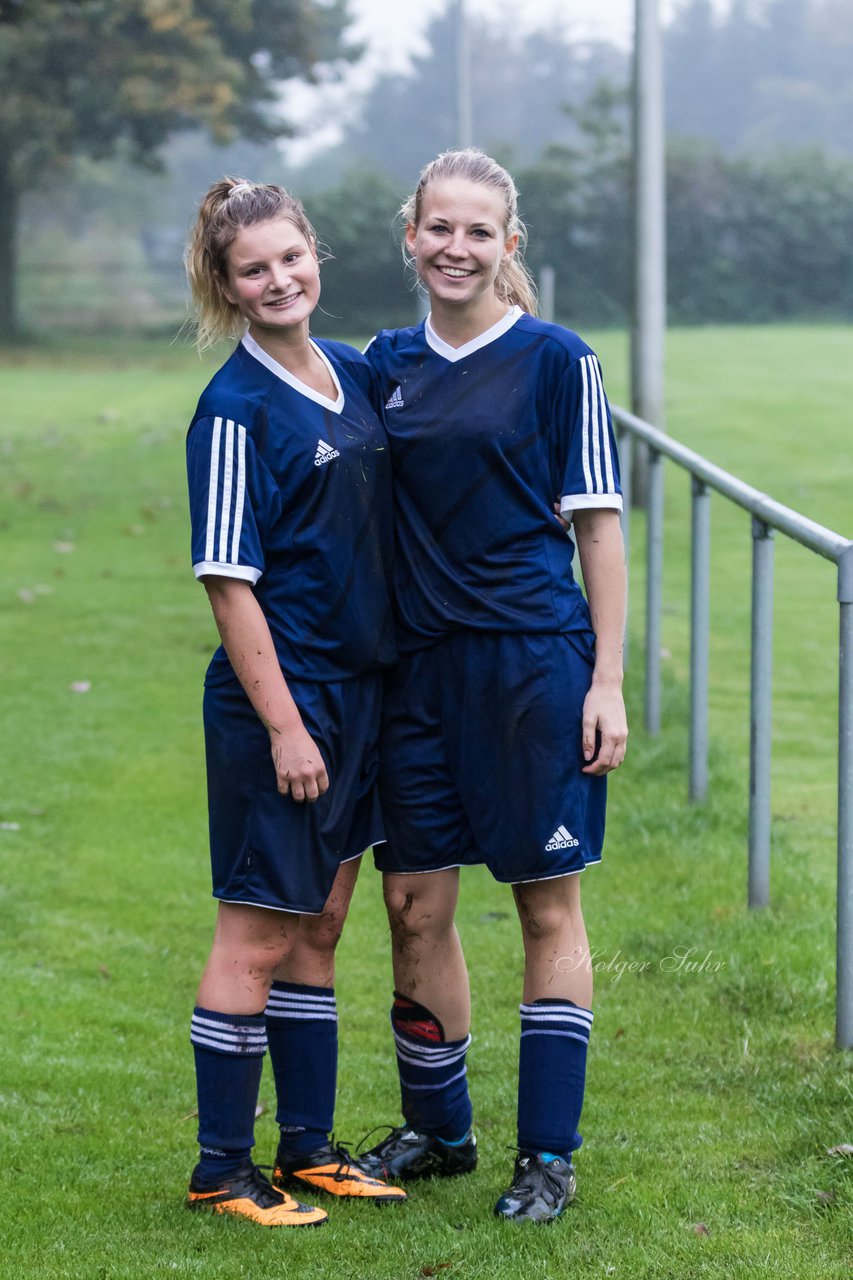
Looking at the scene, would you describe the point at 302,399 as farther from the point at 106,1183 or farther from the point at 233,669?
the point at 106,1183

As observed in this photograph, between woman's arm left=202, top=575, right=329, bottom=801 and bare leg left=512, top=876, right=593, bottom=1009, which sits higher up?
woman's arm left=202, top=575, right=329, bottom=801

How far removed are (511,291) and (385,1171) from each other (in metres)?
1.63

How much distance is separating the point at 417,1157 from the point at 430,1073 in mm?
174

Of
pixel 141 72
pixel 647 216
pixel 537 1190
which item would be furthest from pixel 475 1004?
pixel 141 72

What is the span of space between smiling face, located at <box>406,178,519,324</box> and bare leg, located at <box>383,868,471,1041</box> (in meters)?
1.02

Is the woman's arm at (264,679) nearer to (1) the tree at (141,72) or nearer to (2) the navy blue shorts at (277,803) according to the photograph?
(2) the navy blue shorts at (277,803)

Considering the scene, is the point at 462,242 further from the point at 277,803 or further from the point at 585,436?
the point at 277,803

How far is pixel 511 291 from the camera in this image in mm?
3336

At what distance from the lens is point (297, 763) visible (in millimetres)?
3039

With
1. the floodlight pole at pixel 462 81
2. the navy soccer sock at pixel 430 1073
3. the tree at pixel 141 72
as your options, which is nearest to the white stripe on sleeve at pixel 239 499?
the navy soccer sock at pixel 430 1073

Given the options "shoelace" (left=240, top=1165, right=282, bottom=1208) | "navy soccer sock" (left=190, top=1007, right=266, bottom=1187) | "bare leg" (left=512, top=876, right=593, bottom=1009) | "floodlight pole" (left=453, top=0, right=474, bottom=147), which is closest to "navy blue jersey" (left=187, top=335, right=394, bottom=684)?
"bare leg" (left=512, top=876, right=593, bottom=1009)

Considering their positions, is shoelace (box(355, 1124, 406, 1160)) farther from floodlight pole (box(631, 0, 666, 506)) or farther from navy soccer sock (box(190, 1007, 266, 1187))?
floodlight pole (box(631, 0, 666, 506))

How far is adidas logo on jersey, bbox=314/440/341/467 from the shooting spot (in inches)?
121

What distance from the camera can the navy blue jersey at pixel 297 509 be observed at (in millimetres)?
3006
